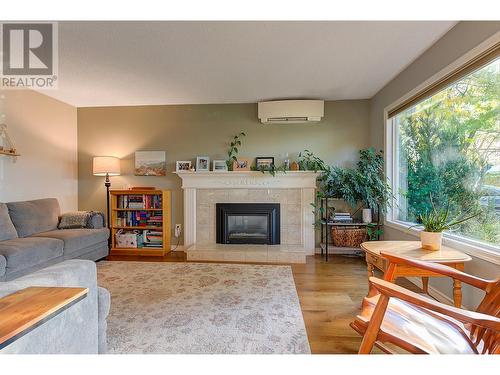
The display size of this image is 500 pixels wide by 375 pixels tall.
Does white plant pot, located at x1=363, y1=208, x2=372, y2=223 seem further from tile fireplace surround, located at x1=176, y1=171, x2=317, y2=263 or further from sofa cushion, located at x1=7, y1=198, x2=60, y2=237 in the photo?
sofa cushion, located at x1=7, y1=198, x2=60, y2=237

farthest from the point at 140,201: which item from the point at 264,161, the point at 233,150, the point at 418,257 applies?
the point at 418,257

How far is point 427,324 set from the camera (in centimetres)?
119

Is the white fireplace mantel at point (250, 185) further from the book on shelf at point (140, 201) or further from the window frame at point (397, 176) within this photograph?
the window frame at point (397, 176)

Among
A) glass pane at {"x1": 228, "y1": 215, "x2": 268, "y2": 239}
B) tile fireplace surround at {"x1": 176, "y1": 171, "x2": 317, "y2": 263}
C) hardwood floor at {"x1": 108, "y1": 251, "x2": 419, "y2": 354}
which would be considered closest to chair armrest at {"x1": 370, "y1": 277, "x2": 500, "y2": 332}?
hardwood floor at {"x1": 108, "y1": 251, "x2": 419, "y2": 354}

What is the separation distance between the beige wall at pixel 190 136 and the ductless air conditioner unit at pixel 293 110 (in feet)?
0.77

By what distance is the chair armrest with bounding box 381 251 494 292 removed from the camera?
1212 mm

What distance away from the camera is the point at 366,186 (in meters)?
3.16

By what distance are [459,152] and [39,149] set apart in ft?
16.3

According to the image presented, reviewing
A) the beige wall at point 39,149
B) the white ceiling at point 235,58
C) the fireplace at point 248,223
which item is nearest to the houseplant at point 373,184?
the white ceiling at point 235,58

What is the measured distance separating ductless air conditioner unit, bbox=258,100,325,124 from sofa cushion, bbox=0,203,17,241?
10.9 feet

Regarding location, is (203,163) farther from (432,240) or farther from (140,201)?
(432,240)

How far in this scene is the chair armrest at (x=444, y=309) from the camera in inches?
33.1
